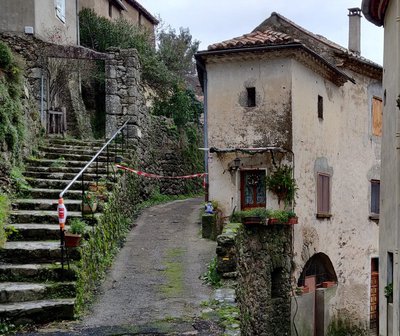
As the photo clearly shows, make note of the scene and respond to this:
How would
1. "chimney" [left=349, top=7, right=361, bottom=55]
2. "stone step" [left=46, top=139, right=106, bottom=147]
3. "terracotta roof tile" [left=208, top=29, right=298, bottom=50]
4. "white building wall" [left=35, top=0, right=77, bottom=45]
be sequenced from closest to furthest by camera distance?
1. "stone step" [left=46, top=139, right=106, bottom=147]
2. "terracotta roof tile" [left=208, top=29, right=298, bottom=50]
3. "white building wall" [left=35, top=0, right=77, bottom=45]
4. "chimney" [left=349, top=7, right=361, bottom=55]

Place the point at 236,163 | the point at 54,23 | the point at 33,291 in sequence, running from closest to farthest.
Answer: the point at 33,291
the point at 236,163
the point at 54,23

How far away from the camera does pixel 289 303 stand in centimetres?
1431

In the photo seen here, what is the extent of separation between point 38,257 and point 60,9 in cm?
1279

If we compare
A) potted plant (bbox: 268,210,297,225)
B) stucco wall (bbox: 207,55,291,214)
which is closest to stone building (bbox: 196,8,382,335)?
stucco wall (bbox: 207,55,291,214)

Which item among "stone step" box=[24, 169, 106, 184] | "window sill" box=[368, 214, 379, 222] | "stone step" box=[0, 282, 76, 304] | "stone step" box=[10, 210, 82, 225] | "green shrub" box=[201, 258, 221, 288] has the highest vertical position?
"stone step" box=[24, 169, 106, 184]

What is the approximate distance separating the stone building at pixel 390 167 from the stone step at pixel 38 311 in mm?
4847

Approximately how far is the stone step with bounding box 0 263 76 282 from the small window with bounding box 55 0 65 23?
12.7 m

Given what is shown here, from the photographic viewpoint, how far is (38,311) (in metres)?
7.02

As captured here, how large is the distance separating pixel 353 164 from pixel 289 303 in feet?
20.7

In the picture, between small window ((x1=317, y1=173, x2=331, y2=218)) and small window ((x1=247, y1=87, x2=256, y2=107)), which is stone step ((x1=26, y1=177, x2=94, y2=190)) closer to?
small window ((x1=247, y1=87, x2=256, y2=107))

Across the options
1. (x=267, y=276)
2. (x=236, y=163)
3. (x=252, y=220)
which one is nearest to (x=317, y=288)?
(x=267, y=276)

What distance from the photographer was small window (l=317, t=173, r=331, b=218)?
16.3 meters

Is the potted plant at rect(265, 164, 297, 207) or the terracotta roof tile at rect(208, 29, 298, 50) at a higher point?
the terracotta roof tile at rect(208, 29, 298, 50)

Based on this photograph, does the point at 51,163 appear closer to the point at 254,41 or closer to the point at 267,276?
A: the point at 267,276
